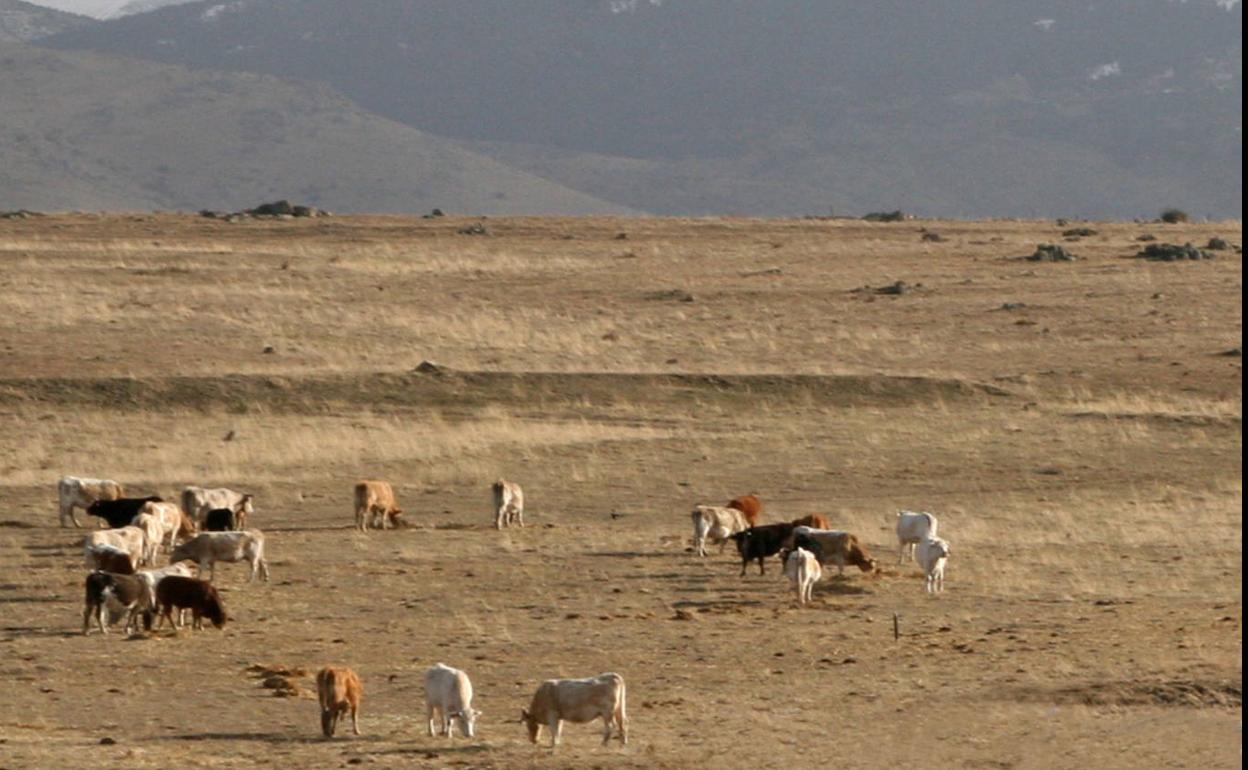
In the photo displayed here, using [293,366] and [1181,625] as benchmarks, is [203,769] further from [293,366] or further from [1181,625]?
[293,366]

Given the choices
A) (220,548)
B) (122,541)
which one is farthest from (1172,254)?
(122,541)

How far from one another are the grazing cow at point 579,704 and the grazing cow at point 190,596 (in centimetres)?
532

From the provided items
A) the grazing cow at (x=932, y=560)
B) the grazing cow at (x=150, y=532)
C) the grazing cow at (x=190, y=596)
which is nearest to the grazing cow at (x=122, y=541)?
the grazing cow at (x=150, y=532)

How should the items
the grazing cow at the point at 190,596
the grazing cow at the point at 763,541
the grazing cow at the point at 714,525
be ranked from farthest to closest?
the grazing cow at the point at 714,525 < the grazing cow at the point at 763,541 < the grazing cow at the point at 190,596

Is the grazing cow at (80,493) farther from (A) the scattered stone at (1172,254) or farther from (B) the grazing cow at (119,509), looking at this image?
(A) the scattered stone at (1172,254)

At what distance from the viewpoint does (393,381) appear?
1601 inches

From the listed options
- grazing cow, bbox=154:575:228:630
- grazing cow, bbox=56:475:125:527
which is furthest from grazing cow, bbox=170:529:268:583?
grazing cow, bbox=56:475:125:527

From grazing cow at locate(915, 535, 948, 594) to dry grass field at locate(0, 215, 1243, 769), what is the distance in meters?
0.25

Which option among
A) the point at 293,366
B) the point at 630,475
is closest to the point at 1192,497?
the point at 630,475

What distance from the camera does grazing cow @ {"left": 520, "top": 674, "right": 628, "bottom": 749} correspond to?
1845 cm

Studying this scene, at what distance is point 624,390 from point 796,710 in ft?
69.2

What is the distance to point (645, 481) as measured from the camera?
3400 cm

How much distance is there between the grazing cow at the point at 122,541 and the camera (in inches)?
998

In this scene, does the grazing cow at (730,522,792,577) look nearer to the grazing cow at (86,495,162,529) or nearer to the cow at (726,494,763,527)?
the cow at (726,494,763,527)
